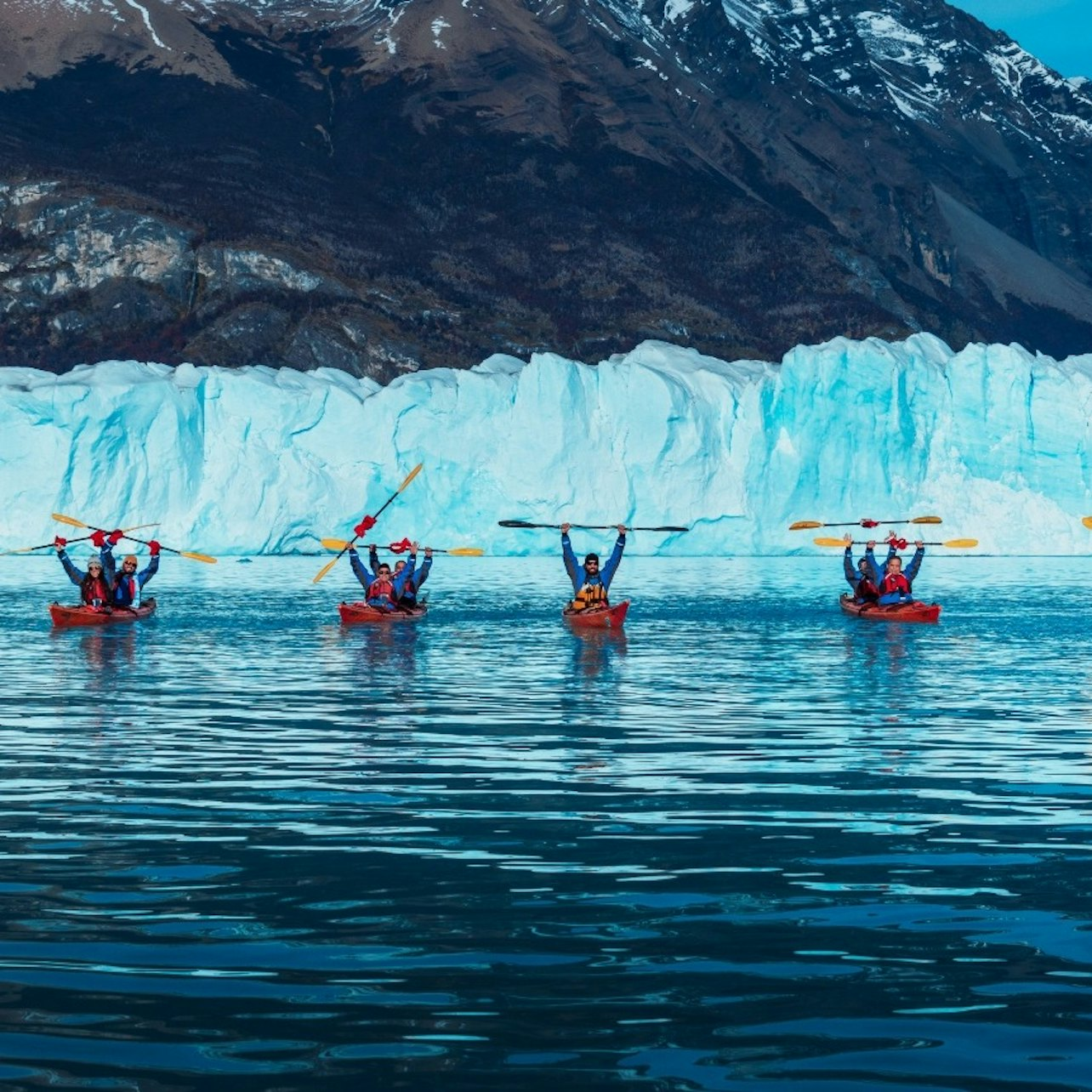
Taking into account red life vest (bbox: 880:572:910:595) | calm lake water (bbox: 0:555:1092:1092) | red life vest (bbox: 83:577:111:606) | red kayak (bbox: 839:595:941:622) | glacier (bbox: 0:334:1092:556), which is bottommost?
calm lake water (bbox: 0:555:1092:1092)

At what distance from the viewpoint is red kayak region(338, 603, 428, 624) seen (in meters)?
35.2

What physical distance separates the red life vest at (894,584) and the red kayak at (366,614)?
9.95 meters

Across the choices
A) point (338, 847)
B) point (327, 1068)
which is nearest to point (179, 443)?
point (338, 847)

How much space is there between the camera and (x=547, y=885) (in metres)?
9.56

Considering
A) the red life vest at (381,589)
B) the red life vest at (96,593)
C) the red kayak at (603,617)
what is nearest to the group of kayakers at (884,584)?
the red kayak at (603,617)

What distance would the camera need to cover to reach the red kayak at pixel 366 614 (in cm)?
3516

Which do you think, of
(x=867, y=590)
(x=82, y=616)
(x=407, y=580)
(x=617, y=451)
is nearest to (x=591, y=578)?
(x=407, y=580)

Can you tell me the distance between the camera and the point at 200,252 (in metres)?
167

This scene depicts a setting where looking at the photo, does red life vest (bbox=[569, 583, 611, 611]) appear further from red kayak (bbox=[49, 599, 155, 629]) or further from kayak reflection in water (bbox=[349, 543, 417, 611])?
red kayak (bbox=[49, 599, 155, 629])

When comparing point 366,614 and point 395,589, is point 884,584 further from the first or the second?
point 366,614

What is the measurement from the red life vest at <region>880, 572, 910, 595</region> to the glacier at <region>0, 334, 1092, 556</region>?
2973 cm

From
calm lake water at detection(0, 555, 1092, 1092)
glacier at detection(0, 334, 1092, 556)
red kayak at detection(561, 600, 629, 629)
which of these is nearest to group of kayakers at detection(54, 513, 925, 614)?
red kayak at detection(561, 600, 629, 629)

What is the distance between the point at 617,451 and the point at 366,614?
3375 cm

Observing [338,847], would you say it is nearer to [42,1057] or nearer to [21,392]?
[42,1057]
